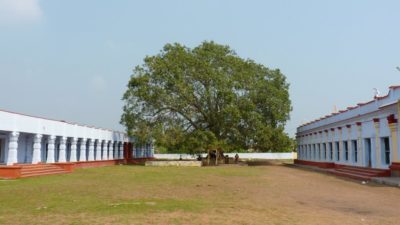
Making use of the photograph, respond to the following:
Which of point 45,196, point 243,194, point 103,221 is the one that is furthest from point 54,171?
point 103,221

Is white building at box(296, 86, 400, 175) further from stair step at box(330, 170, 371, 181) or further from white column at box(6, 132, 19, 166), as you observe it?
white column at box(6, 132, 19, 166)

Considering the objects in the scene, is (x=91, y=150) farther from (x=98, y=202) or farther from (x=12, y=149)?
(x=98, y=202)

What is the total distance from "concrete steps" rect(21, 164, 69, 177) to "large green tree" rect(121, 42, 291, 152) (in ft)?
48.9

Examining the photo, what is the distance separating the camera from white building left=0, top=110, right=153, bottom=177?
2567cm

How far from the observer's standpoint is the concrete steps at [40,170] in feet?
79.0

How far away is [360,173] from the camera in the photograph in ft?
83.8

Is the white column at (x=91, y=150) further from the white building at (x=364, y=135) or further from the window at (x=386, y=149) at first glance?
the window at (x=386, y=149)

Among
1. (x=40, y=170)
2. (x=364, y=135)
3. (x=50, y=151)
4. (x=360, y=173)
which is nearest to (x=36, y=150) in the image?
(x=50, y=151)

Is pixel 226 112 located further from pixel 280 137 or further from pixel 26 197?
pixel 26 197

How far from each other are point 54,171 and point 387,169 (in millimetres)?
20363

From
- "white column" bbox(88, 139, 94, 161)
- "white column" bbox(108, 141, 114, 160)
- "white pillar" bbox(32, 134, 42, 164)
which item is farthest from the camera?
"white column" bbox(108, 141, 114, 160)

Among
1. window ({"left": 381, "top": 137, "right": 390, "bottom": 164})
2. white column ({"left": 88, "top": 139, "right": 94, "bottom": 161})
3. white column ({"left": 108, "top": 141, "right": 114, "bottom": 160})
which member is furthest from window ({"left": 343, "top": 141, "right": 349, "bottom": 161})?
white column ({"left": 108, "top": 141, "right": 114, "bottom": 160})

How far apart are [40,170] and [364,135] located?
20.4 m

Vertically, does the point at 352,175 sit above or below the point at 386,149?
below
